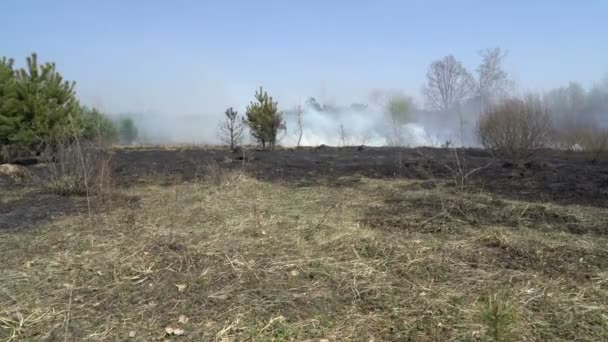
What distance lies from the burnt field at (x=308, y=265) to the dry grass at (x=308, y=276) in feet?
0.05

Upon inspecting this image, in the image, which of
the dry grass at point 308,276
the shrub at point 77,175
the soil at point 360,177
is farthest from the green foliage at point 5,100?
the dry grass at point 308,276

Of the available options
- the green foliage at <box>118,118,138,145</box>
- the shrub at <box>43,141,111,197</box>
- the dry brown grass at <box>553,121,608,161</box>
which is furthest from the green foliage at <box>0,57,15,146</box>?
the green foliage at <box>118,118,138,145</box>

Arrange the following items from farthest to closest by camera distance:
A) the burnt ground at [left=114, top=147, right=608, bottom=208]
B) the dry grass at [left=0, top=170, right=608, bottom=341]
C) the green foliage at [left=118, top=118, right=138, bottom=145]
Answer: the green foliage at [left=118, top=118, right=138, bottom=145], the burnt ground at [left=114, top=147, right=608, bottom=208], the dry grass at [left=0, top=170, right=608, bottom=341]

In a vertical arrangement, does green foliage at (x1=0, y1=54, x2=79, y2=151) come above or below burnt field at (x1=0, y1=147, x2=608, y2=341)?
above

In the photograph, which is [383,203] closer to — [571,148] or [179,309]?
[179,309]

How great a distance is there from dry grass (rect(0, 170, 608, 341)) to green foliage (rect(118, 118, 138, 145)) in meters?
24.3

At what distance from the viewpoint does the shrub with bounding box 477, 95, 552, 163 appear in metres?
8.17

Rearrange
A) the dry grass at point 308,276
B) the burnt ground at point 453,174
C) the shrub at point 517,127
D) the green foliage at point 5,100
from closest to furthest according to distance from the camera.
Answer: the dry grass at point 308,276
the burnt ground at point 453,174
the shrub at point 517,127
the green foliage at point 5,100

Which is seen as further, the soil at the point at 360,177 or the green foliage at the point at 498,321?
the soil at the point at 360,177

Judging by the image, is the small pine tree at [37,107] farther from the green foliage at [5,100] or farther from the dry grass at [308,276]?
the dry grass at [308,276]

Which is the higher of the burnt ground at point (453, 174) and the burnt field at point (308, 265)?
the burnt ground at point (453, 174)

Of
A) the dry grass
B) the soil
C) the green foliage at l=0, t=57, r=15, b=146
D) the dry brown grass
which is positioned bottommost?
the dry grass

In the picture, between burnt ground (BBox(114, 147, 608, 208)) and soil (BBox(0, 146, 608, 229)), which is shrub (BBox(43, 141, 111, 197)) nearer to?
soil (BBox(0, 146, 608, 229))

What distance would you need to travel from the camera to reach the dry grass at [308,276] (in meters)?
2.54
